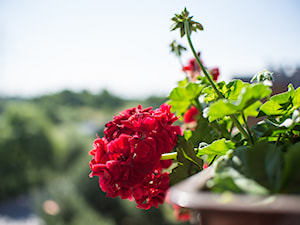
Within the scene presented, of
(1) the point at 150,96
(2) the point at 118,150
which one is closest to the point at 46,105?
(1) the point at 150,96

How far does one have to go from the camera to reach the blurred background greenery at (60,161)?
2.96 m

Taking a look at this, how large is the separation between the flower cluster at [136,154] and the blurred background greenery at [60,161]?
233cm

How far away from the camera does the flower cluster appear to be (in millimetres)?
274

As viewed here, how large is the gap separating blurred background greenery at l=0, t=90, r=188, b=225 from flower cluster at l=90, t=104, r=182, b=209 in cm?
233

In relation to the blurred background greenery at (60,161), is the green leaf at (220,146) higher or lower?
higher

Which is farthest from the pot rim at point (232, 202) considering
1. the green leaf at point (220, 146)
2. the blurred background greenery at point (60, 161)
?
the blurred background greenery at point (60, 161)

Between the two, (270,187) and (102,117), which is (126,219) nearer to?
(270,187)

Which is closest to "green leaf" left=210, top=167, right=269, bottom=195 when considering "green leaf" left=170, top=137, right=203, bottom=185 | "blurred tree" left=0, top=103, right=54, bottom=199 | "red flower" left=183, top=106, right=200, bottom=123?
"green leaf" left=170, top=137, right=203, bottom=185

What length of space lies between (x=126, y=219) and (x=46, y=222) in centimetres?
84

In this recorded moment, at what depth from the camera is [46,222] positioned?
281cm

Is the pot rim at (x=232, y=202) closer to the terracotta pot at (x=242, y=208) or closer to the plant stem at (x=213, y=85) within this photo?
the terracotta pot at (x=242, y=208)

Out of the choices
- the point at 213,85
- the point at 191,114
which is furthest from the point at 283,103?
the point at 191,114

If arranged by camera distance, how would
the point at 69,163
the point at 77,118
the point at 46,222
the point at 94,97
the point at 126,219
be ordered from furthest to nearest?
the point at 94,97 → the point at 77,118 → the point at 69,163 → the point at 126,219 → the point at 46,222

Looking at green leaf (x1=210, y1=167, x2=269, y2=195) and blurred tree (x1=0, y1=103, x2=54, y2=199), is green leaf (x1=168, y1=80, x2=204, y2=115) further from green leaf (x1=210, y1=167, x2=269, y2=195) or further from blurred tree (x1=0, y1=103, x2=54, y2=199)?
blurred tree (x1=0, y1=103, x2=54, y2=199)
